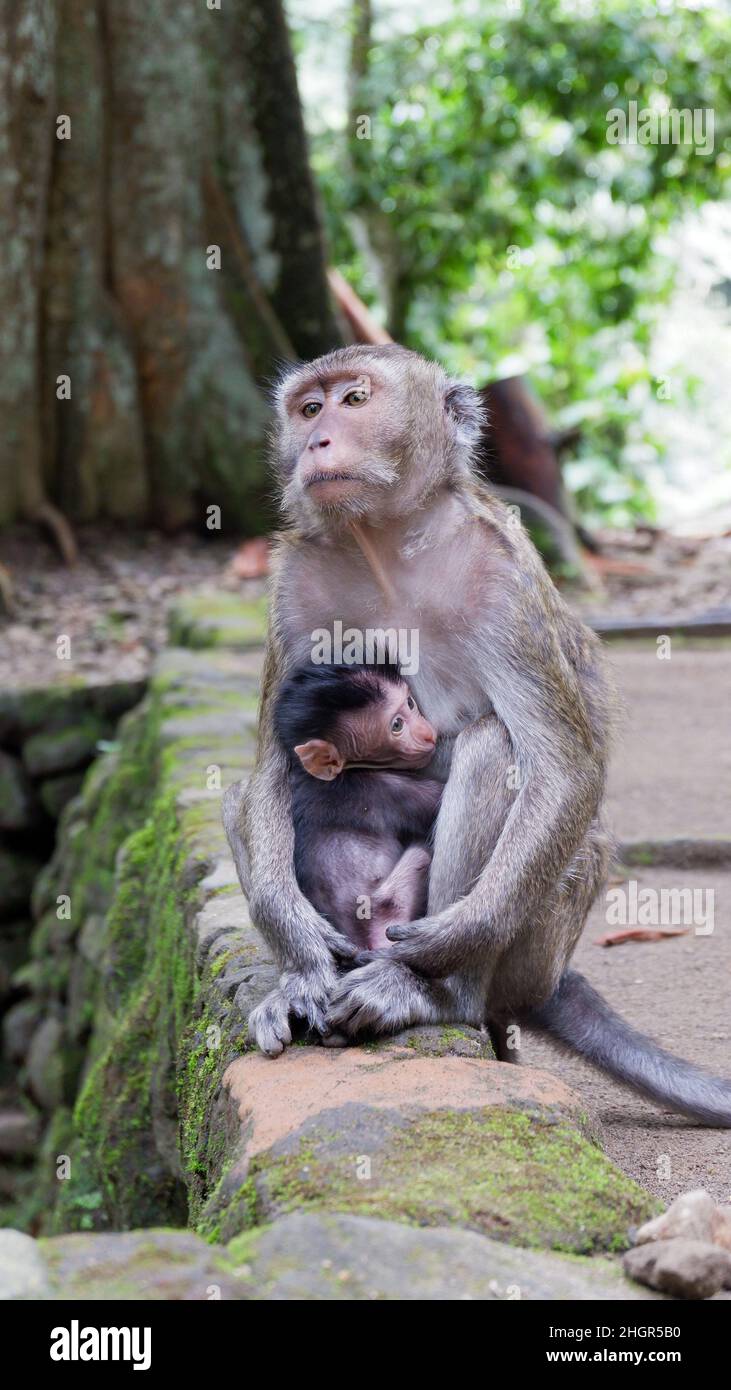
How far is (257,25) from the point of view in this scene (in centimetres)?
1023

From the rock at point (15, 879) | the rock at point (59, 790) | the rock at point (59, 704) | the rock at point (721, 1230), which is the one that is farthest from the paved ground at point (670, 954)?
the rock at point (15, 879)

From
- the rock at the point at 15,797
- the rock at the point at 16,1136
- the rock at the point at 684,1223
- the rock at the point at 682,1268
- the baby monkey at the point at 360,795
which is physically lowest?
the rock at the point at 16,1136

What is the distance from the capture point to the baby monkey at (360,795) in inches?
133

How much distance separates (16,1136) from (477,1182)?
6.22 m

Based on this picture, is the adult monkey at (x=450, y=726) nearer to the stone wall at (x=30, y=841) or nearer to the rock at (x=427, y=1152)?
the rock at (x=427, y=1152)

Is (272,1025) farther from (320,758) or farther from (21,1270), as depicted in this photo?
(21,1270)

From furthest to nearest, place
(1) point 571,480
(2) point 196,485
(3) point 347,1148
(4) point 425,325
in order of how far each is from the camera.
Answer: (1) point 571,480 → (4) point 425,325 → (2) point 196,485 → (3) point 347,1148

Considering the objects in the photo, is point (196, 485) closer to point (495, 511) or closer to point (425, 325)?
point (425, 325)

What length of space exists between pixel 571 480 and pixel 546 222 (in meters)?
2.85

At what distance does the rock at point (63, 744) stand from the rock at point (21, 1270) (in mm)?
6556

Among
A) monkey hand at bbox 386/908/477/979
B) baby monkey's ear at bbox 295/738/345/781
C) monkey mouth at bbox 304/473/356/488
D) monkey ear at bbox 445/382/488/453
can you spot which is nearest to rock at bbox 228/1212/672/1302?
monkey hand at bbox 386/908/477/979

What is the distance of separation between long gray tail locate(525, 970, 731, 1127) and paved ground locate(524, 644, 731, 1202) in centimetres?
9

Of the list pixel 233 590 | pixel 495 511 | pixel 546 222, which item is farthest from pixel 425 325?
pixel 495 511

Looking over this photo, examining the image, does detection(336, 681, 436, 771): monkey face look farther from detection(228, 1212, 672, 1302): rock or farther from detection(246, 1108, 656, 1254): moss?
detection(228, 1212, 672, 1302): rock
